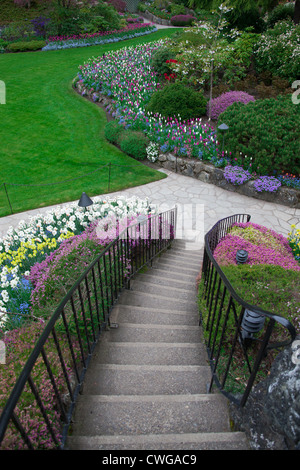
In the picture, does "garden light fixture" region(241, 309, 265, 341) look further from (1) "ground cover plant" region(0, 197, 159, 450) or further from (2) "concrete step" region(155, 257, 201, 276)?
(2) "concrete step" region(155, 257, 201, 276)

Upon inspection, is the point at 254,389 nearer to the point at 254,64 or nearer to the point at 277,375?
the point at 277,375

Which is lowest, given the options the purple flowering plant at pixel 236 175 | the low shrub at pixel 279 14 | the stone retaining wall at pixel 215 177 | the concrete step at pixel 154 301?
the stone retaining wall at pixel 215 177

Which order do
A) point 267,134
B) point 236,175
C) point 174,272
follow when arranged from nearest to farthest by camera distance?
point 174,272 < point 267,134 < point 236,175

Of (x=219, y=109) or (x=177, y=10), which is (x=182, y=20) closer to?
(x=177, y=10)

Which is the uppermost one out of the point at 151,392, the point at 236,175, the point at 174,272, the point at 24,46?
the point at 24,46

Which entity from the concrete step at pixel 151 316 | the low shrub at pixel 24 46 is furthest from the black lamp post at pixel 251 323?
the low shrub at pixel 24 46

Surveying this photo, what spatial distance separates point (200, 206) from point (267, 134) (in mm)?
2801

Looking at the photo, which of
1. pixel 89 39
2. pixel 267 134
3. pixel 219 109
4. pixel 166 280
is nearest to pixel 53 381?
pixel 166 280

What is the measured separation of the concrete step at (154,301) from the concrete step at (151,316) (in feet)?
0.65

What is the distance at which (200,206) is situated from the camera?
30.7 feet

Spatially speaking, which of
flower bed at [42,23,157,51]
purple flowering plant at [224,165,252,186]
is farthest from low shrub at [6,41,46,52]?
purple flowering plant at [224,165,252,186]

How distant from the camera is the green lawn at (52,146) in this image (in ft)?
32.1

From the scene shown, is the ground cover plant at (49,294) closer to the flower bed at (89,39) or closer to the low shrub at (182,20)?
the flower bed at (89,39)

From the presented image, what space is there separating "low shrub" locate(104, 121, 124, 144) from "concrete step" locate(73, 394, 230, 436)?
10760mm
